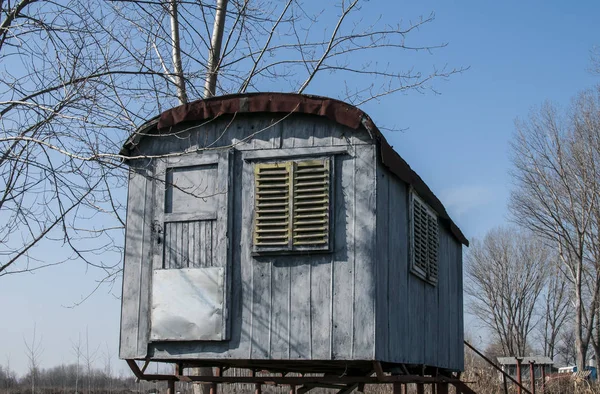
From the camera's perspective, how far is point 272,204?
8.71 meters

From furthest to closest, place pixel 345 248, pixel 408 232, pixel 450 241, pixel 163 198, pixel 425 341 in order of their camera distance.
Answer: pixel 450 241 < pixel 425 341 < pixel 408 232 < pixel 163 198 < pixel 345 248

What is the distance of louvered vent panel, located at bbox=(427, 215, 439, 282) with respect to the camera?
1102cm

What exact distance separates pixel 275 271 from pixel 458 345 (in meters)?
5.79

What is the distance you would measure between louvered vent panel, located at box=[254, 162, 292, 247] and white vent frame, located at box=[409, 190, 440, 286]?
188 cm

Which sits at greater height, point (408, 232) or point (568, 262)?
point (568, 262)

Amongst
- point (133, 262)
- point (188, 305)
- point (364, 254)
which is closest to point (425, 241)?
point (364, 254)

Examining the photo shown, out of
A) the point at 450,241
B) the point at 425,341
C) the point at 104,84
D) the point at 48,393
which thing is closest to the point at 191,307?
the point at 104,84

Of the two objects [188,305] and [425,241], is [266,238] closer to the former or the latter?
[188,305]

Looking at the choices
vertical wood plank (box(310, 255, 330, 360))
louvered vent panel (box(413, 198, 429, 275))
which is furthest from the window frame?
louvered vent panel (box(413, 198, 429, 275))

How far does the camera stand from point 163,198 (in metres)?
9.12

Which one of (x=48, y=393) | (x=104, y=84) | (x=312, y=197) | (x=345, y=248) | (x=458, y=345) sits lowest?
(x=48, y=393)

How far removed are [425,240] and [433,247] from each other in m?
0.60

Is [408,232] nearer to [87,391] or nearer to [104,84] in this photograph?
→ [104,84]

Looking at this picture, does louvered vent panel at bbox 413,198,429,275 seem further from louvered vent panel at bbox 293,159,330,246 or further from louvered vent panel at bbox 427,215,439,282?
louvered vent panel at bbox 293,159,330,246
